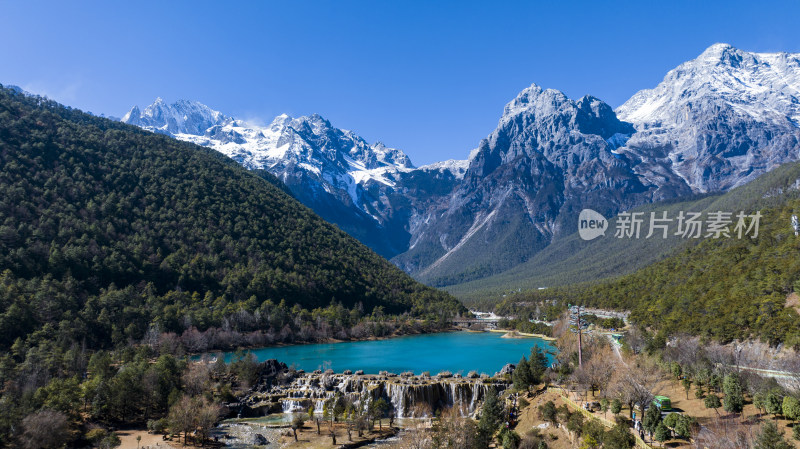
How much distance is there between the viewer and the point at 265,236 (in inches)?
6181

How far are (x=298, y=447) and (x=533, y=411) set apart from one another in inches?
974

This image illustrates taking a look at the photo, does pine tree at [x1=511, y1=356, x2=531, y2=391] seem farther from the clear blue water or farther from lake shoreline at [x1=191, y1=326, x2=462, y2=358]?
lake shoreline at [x1=191, y1=326, x2=462, y2=358]

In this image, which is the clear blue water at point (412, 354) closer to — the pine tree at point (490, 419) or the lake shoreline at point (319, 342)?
the lake shoreline at point (319, 342)

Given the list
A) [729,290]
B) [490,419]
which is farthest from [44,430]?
[729,290]

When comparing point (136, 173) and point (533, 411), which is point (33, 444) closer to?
point (533, 411)

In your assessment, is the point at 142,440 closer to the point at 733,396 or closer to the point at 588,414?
the point at 588,414

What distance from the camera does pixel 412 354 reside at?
10806 centimetres

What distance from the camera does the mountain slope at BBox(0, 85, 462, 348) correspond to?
3632 inches

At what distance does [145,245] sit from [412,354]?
74414 mm

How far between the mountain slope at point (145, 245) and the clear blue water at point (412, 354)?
59.1ft

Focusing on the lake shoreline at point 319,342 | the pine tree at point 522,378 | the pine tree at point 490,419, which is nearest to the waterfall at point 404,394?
the pine tree at point 522,378

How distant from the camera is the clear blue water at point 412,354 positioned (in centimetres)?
8938

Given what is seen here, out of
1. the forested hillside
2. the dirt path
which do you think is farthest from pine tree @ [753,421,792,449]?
the dirt path

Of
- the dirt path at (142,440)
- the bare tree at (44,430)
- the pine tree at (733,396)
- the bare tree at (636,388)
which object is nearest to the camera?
the pine tree at (733,396)
